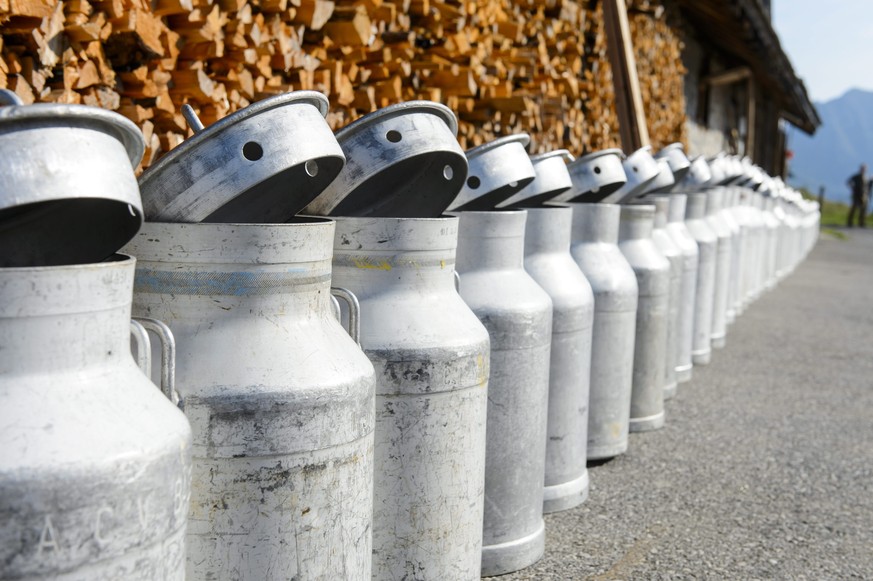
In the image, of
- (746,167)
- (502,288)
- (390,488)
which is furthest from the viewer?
(746,167)

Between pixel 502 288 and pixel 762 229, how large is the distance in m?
6.58

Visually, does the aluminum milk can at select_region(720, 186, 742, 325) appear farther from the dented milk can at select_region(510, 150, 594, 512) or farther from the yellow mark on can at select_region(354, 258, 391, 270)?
the yellow mark on can at select_region(354, 258, 391, 270)

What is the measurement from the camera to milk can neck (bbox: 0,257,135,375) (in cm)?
140

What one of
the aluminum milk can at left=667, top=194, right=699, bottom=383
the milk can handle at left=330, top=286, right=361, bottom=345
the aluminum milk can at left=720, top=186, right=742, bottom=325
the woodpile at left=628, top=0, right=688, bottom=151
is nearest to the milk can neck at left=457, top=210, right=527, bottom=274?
the milk can handle at left=330, top=286, right=361, bottom=345

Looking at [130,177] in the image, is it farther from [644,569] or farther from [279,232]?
[644,569]

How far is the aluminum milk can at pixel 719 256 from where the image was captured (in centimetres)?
606

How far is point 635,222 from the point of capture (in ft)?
13.6

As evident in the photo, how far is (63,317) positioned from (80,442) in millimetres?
178

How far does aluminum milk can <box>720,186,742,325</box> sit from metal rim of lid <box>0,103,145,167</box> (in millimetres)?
5231

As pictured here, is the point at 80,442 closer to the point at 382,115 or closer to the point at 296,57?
the point at 382,115

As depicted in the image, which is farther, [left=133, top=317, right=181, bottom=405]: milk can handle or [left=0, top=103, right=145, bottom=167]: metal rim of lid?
[left=133, top=317, right=181, bottom=405]: milk can handle

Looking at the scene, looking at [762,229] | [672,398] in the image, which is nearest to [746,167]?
[762,229]

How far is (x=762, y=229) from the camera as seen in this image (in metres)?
8.76

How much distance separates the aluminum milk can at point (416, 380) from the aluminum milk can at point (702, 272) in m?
3.45
